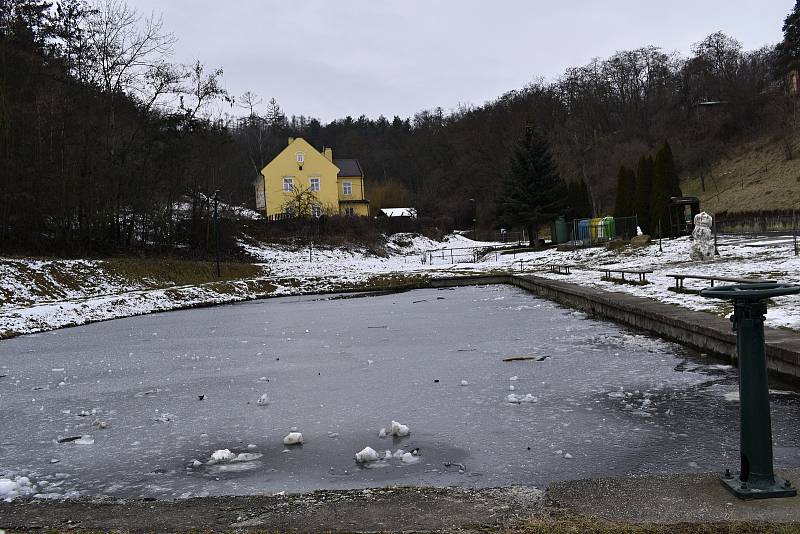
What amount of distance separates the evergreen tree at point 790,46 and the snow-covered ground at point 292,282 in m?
45.7

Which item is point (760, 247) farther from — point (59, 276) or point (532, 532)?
point (59, 276)

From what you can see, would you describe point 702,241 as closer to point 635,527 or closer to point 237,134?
point 635,527

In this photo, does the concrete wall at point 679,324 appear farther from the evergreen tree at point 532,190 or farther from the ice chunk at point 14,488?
the evergreen tree at point 532,190

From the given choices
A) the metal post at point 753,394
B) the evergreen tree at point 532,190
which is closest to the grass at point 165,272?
the evergreen tree at point 532,190

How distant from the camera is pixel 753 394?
430 cm

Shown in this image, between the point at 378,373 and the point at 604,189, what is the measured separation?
256 feet

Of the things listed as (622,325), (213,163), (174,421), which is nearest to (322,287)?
(213,163)

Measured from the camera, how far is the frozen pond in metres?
5.79

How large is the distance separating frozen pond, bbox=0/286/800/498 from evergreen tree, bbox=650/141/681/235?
1043 inches

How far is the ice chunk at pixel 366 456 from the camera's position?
20.0 feet

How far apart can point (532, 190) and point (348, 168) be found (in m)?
35.9

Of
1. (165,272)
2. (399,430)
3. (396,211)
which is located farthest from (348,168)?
(399,430)

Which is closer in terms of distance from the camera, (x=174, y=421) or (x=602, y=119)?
(x=174, y=421)

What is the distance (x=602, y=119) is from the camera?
9644 cm
